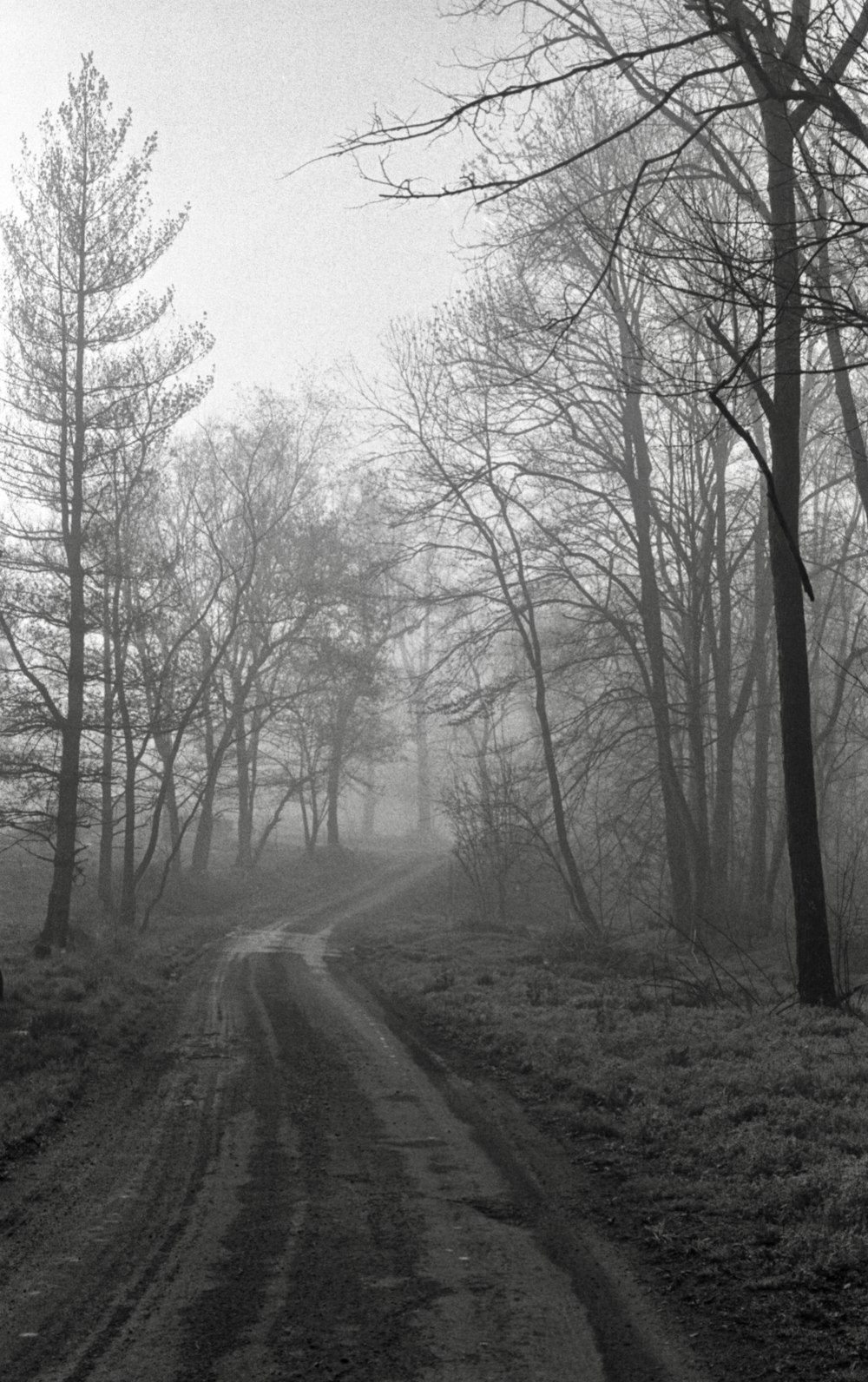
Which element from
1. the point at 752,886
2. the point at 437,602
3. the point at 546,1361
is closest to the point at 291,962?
the point at 437,602

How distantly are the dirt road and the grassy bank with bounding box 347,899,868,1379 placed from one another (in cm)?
36

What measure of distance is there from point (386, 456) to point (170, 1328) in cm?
1833

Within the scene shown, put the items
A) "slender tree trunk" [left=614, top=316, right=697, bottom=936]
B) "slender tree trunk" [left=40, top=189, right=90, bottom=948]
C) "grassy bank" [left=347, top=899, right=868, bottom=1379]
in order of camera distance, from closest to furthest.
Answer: "grassy bank" [left=347, top=899, right=868, bottom=1379] < "slender tree trunk" [left=40, top=189, right=90, bottom=948] < "slender tree trunk" [left=614, top=316, right=697, bottom=936]

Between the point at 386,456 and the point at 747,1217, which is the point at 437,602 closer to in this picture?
the point at 386,456

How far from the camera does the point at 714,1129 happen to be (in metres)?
7.03

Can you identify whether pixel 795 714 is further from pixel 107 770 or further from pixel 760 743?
pixel 107 770

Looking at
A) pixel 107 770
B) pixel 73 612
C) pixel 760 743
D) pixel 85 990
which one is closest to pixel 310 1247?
pixel 85 990

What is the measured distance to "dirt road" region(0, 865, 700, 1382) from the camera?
4.09 metres

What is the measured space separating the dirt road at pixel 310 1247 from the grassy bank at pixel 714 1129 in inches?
14.0

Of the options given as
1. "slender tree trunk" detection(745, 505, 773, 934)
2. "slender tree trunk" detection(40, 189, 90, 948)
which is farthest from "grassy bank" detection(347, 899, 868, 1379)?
"slender tree trunk" detection(40, 189, 90, 948)

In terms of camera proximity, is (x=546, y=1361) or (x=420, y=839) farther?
(x=420, y=839)

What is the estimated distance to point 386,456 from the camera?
21.2 m

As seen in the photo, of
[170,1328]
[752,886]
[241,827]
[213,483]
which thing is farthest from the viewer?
[241,827]

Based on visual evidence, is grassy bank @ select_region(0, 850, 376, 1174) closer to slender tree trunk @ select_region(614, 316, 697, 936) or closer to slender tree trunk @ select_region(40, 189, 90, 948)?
slender tree trunk @ select_region(40, 189, 90, 948)
